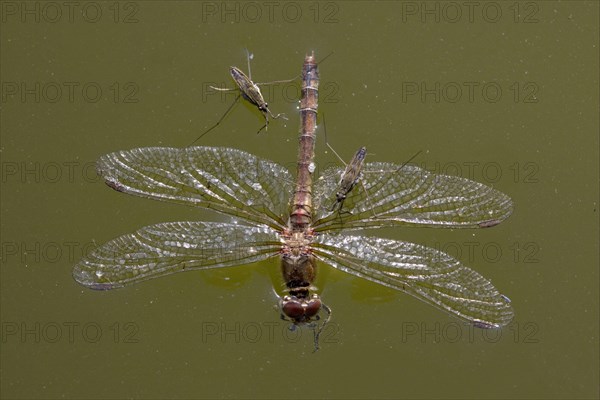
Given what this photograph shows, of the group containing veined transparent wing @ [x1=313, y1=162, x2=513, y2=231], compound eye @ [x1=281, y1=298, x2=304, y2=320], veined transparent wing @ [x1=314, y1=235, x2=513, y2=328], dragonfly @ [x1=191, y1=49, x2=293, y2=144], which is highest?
dragonfly @ [x1=191, y1=49, x2=293, y2=144]

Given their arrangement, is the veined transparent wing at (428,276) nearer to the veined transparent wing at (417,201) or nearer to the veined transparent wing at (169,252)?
the veined transparent wing at (417,201)

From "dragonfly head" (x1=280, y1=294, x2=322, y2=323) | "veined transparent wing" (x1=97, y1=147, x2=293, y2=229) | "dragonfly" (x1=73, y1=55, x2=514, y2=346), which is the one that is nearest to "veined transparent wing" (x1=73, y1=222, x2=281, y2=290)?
"dragonfly" (x1=73, y1=55, x2=514, y2=346)

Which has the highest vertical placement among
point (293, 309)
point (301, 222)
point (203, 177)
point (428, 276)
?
point (203, 177)

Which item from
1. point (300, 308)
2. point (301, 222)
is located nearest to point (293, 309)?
point (300, 308)

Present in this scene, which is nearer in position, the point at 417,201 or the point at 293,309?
the point at 293,309

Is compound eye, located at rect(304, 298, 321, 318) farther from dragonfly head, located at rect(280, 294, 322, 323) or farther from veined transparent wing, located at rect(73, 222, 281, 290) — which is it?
veined transparent wing, located at rect(73, 222, 281, 290)

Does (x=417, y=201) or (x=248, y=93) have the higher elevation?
(x=248, y=93)

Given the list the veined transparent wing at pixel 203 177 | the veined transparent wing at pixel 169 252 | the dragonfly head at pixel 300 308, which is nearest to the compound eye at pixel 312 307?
the dragonfly head at pixel 300 308

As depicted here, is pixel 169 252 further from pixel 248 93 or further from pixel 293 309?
pixel 248 93
